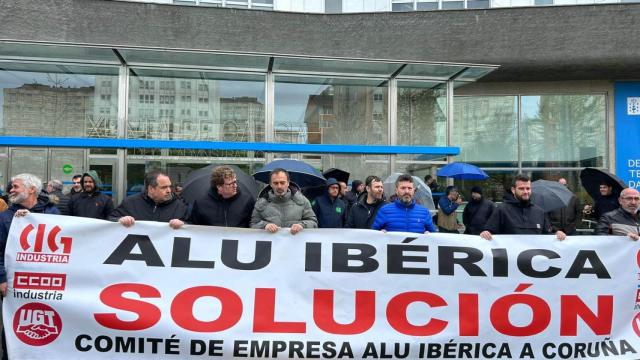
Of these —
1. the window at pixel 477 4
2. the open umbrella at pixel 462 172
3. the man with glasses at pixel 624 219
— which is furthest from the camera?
the window at pixel 477 4

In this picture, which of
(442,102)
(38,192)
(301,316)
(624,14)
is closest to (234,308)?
(301,316)

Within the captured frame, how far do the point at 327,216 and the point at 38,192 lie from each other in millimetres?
3763

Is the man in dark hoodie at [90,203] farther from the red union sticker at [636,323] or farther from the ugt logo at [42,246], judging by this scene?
the red union sticker at [636,323]

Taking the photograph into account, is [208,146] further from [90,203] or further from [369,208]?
[369,208]

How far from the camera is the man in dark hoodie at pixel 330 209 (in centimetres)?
722

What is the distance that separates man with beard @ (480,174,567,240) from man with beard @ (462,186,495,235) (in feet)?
8.40

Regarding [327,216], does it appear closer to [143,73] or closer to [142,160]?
[142,160]

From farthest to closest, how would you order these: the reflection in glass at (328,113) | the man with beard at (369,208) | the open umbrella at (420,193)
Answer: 1. the reflection in glass at (328,113)
2. the open umbrella at (420,193)
3. the man with beard at (369,208)

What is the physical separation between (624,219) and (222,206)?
410 centimetres

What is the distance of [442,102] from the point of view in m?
13.1

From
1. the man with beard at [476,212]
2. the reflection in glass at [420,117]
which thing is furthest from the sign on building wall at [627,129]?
the man with beard at [476,212]

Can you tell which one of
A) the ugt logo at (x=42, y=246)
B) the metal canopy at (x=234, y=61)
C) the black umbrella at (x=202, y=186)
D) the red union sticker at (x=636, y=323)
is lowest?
the red union sticker at (x=636, y=323)

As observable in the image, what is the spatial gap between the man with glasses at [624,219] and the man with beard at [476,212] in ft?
8.91

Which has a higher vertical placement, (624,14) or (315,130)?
(624,14)
